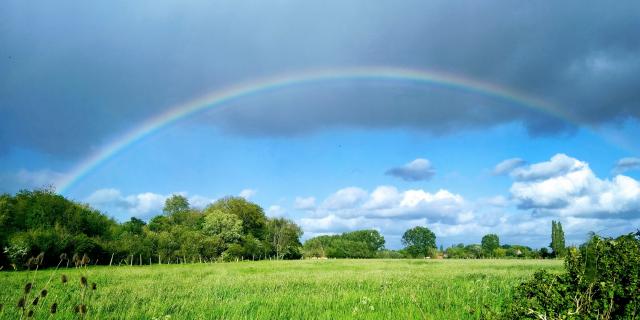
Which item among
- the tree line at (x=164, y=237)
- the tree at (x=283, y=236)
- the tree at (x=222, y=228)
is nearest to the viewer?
the tree line at (x=164, y=237)

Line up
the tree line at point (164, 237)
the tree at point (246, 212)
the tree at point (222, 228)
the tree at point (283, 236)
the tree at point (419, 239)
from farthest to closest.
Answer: the tree at point (419, 239) < the tree at point (283, 236) < the tree at point (246, 212) < the tree at point (222, 228) < the tree line at point (164, 237)

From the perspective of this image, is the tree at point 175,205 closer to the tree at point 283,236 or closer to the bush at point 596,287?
the tree at point 283,236

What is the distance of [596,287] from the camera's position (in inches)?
217

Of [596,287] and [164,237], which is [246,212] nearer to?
[164,237]

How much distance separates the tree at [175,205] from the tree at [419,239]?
314 ft

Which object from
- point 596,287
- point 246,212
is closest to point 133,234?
point 246,212

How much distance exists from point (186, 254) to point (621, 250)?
311ft

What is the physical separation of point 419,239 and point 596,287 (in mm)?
192772

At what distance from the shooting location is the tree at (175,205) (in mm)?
148750

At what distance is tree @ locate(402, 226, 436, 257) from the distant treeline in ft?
202

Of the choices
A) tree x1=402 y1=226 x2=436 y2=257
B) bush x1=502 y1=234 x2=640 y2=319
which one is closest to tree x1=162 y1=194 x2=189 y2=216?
tree x1=402 y1=226 x2=436 y2=257

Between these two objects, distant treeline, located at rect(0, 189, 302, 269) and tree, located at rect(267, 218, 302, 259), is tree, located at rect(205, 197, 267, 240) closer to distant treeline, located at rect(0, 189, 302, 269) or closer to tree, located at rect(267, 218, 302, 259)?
distant treeline, located at rect(0, 189, 302, 269)

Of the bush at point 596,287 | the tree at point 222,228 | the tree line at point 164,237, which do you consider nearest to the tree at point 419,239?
the tree line at point 164,237

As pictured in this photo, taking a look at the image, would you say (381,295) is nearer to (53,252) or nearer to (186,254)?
(53,252)
